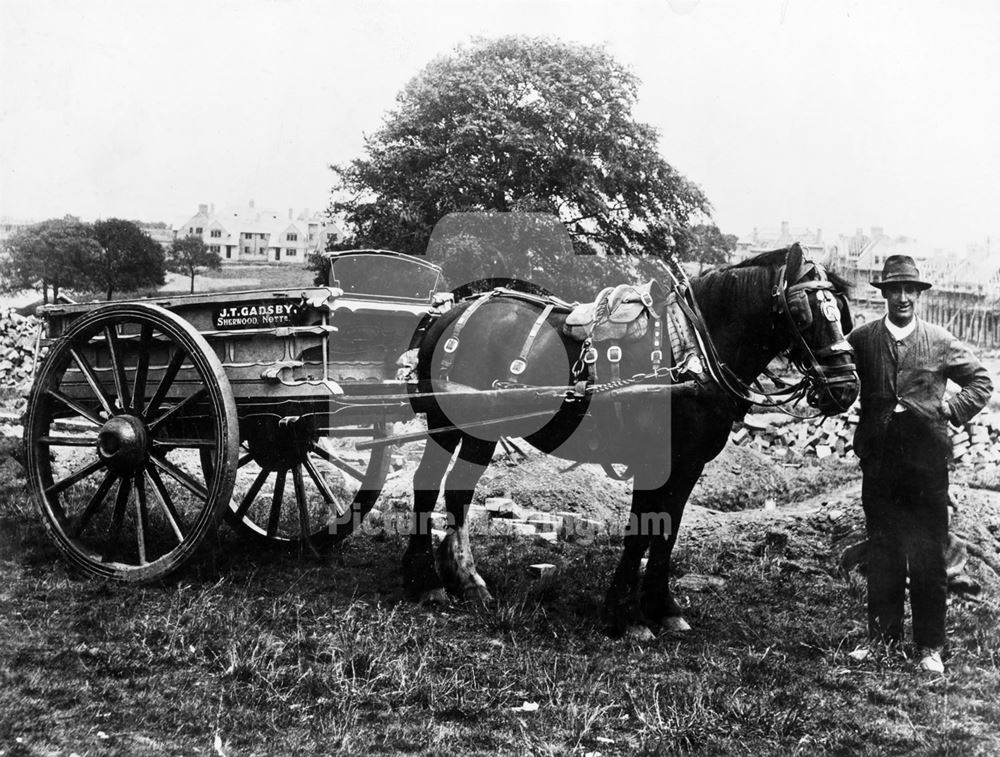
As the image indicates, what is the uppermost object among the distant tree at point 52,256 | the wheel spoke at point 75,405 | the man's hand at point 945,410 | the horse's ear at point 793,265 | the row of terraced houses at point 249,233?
the row of terraced houses at point 249,233

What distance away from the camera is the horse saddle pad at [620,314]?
194 inches

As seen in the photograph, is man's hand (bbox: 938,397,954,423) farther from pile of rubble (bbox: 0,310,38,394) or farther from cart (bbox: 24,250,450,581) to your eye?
pile of rubble (bbox: 0,310,38,394)

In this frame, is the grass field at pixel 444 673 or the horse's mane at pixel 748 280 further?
the horse's mane at pixel 748 280

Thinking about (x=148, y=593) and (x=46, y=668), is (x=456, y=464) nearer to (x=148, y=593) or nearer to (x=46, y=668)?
(x=148, y=593)

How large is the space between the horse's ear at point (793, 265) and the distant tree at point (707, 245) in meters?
18.0

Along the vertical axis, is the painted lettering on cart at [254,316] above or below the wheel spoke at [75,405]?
above

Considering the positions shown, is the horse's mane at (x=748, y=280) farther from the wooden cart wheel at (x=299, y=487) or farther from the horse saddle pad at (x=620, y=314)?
the wooden cart wheel at (x=299, y=487)

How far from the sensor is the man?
441cm

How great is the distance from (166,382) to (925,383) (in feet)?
14.3

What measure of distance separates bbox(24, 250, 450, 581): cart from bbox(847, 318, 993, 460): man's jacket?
9.33 ft

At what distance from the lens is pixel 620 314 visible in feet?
16.2

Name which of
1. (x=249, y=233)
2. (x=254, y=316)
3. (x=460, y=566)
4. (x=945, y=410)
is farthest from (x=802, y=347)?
(x=249, y=233)

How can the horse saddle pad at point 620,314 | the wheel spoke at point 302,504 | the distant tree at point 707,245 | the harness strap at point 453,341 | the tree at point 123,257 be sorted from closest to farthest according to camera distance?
the horse saddle pad at point 620,314 < the harness strap at point 453,341 < the wheel spoke at point 302,504 < the distant tree at point 707,245 < the tree at point 123,257

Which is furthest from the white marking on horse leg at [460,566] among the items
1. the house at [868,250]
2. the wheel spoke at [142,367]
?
the house at [868,250]
